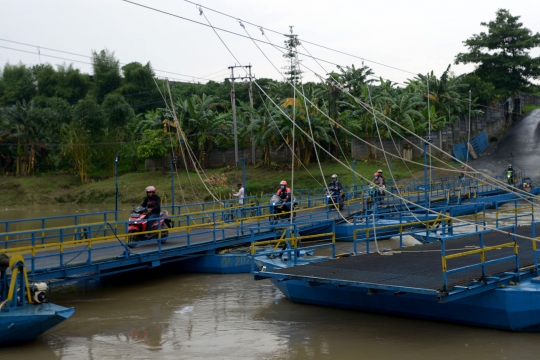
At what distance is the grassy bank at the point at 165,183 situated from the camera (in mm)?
40438

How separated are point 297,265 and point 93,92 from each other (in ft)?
178

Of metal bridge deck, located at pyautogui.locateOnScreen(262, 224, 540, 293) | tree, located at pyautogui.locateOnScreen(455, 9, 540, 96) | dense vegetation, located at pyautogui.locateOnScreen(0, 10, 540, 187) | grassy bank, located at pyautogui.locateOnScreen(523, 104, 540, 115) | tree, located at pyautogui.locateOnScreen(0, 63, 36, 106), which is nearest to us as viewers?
metal bridge deck, located at pyautogui.locateOnScreen(262, 224, 540, 293)

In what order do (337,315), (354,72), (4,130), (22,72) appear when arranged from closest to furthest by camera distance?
(337,315) → (354,72) → (4,130) → (22,72)

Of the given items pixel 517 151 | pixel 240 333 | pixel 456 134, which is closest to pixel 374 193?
pixel 240 333

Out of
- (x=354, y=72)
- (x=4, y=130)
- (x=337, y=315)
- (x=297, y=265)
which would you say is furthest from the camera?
(x=4, y=130)

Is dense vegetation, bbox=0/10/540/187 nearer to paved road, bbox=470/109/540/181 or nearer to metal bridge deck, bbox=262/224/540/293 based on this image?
paved road, bbox=470/109/540/181

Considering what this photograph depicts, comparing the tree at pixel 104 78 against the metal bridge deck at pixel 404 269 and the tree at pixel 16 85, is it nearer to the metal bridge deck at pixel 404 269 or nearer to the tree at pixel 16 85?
the tree at pixel 16 85

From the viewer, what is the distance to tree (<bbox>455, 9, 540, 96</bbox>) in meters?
52.3

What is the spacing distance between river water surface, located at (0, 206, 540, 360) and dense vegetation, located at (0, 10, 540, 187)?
21267mm

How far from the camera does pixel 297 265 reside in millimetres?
14320

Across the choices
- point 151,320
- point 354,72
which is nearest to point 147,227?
point 151,320

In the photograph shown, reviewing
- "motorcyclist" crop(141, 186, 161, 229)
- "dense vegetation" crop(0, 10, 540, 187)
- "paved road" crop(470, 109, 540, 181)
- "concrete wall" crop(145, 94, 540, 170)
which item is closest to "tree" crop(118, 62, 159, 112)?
"dense vegetation" crop(0, 10, 540, 187)

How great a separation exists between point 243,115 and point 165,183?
718 centimetres

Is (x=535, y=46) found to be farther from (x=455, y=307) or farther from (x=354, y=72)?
(x=455, y=307)
